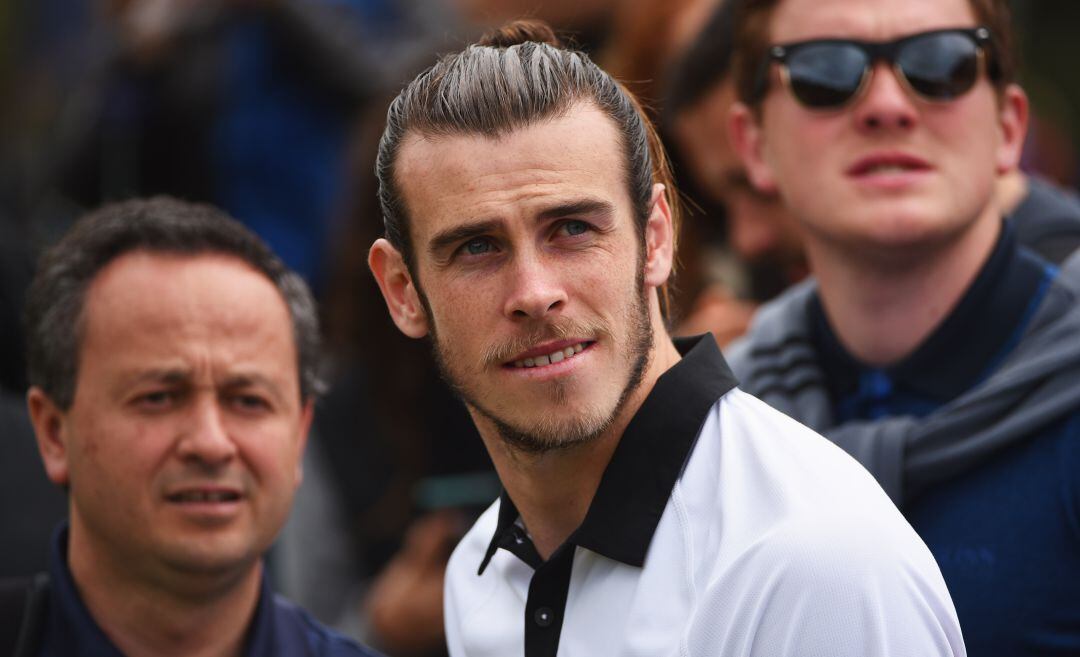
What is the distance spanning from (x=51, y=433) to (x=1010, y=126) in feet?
8.26

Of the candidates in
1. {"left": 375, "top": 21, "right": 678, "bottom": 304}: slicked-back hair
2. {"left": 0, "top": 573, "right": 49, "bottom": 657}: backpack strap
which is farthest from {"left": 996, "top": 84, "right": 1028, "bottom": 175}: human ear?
{"left": 0, "top": 573, "right": 49, "bottom": 657}: backpack strap

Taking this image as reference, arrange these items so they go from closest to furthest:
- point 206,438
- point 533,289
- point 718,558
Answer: point 718,558, point 533,289, point 206,438

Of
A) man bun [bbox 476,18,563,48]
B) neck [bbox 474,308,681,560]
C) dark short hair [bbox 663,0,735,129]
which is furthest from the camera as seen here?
dark short hair [bbox 663,0,735,129]

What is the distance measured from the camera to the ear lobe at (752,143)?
439cm

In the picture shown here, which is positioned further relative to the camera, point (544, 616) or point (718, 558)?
point (544, 616)

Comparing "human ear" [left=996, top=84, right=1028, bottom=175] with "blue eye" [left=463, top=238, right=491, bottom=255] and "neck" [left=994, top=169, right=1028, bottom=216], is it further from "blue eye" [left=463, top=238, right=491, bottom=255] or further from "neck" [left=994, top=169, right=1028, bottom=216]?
"blue eye" [left=463, top=238, right=491, bottom=255]

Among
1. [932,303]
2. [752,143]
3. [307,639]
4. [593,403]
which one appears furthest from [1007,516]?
[307,639]

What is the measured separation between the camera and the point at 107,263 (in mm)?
3988

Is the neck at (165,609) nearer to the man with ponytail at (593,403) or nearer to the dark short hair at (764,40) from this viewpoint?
the man with ponytail at (593,403)

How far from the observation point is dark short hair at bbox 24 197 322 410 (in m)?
3.94

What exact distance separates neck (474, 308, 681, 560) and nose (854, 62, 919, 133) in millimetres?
1069

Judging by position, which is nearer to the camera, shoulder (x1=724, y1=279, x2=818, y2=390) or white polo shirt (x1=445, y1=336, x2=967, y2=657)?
white polo shirt (x1=445, y1=336, x2=967, y2=657)

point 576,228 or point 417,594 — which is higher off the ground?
point 576,228

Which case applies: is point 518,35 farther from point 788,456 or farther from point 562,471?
point 788,456
